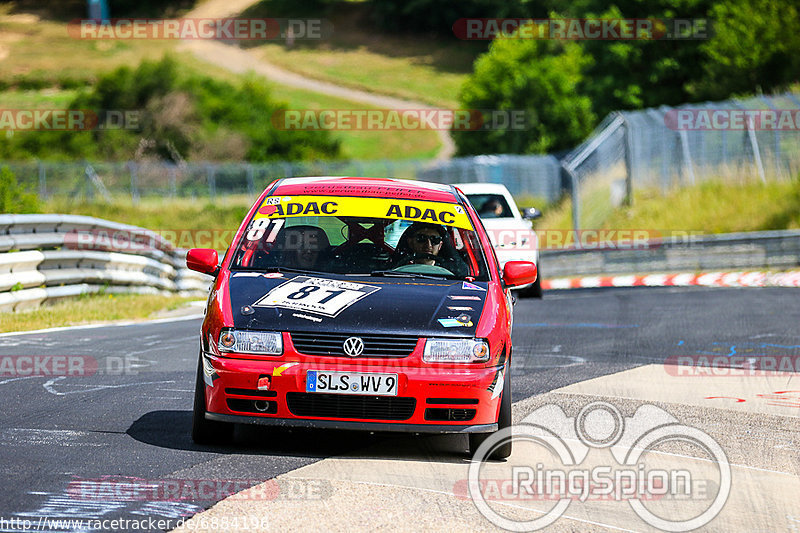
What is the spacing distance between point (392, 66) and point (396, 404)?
94.6 metres

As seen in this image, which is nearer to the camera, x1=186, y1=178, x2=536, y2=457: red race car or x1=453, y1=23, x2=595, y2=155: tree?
x1=186, y1=178, x2=536, y2=457: red race car

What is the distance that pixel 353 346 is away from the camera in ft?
21.3

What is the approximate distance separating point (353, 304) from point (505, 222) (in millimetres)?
10829

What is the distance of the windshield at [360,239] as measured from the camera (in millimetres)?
7508

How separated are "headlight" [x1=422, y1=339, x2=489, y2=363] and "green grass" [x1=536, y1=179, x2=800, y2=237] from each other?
19.8m

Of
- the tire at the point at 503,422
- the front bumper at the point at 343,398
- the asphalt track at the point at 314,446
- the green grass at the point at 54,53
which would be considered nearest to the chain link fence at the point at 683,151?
the asphalt track at the point at 314,446

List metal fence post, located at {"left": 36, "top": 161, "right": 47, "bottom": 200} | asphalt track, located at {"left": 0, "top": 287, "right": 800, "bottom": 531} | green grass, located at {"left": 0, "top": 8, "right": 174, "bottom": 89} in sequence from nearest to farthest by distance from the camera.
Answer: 1. asphalt track, located at {"left": 0, "top": 287, "right": 800, "bottom": 531}
2. metal fence post, located at {"left": 36, "top": 161, "right": 47, "bottom": 200}
3. green grass, located at {"left": 0, "top": 8, "right": 174, "bottom": 89}

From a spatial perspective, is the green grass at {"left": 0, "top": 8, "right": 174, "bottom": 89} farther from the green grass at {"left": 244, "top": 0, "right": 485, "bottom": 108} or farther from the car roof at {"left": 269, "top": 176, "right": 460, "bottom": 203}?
the car roof at {"left": 269, "top": 176, "right": 460, "bottom": 203}

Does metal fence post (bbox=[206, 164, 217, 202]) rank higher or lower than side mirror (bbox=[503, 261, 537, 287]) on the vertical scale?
lower

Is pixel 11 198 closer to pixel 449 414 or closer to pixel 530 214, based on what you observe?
pixel 530 214

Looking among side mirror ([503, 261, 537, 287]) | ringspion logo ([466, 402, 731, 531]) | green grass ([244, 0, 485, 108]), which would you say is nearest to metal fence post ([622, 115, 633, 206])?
ringspion logo ([466, 402, 731, 531])

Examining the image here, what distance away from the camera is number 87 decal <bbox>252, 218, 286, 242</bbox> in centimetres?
771

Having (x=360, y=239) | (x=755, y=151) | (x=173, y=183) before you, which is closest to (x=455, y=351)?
(x=360, y=239)

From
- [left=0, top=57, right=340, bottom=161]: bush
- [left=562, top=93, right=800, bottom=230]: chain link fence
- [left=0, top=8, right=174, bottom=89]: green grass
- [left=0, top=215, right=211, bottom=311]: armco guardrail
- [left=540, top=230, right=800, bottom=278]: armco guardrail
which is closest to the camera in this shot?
[left=0, top=215, right=211, bottom=311]: armco guardrail
